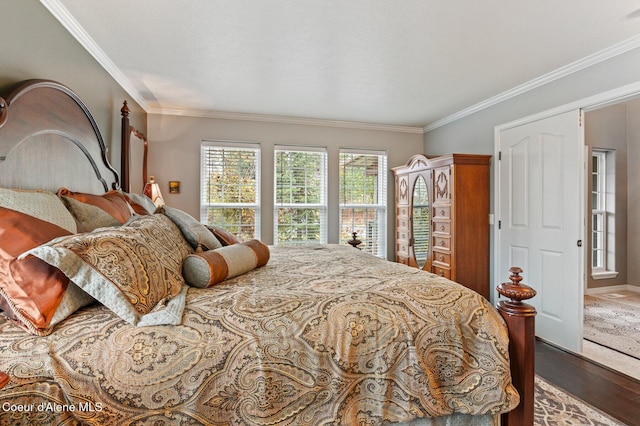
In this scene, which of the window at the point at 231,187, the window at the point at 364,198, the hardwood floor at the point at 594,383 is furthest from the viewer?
the window at the point at 364,198

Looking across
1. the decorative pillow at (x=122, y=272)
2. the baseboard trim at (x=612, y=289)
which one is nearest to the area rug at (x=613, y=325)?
the baseboard trim at (x=612, y=289)

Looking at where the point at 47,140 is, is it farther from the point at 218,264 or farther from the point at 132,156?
the point at 132,156

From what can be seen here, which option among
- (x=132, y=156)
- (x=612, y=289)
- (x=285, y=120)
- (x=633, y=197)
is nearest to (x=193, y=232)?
(x=132, y=156)

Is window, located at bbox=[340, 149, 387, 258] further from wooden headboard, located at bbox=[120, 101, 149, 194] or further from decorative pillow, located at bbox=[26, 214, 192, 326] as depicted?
decorative pillow, located at bbox=[26, 214, 192, 326]

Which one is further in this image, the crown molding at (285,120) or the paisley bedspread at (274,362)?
the crown molding at (285,120)

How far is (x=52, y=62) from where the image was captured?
203 centimetres

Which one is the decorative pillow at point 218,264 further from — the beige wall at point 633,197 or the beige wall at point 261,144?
the beige wall at point 633,197

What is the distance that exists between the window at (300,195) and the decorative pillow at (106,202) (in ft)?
8.23

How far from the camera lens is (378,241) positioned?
493 centimetres

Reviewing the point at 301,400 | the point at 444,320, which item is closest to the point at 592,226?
the point at 444,320

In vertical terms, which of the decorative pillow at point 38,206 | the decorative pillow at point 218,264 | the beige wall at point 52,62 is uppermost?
the beige wall at point 52,62

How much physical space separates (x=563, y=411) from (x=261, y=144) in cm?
397

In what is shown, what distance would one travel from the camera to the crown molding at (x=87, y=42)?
2.00 metres

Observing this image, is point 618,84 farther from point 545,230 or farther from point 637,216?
point 637,216
